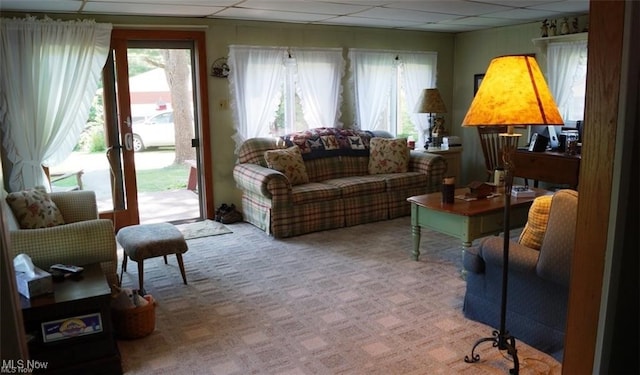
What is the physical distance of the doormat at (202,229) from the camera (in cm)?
509

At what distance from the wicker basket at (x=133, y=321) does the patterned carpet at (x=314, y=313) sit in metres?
0.05

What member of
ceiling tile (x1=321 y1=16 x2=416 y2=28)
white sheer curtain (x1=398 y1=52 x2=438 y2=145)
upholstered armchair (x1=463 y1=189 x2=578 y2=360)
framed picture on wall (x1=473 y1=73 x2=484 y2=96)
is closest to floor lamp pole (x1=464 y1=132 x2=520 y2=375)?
upholstered armchair (x1=463 y1=189 x2=578 y2=360)

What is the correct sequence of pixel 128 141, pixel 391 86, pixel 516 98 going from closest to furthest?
pixel 516 98 → pixel 128 141 → pixel 391 86

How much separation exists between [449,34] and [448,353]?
216 inches

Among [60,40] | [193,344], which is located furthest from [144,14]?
[193,344]

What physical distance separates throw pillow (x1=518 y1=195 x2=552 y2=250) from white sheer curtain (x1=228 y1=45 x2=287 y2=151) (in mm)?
3610

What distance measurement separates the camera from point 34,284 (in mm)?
2490

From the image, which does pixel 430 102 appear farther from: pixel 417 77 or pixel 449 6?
pixel 449 6

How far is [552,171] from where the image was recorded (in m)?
5.30

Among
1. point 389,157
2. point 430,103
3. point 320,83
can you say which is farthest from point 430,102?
point 320,83

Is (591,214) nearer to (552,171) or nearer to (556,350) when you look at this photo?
(556,350)

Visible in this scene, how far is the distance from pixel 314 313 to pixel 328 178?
2578 millimetres

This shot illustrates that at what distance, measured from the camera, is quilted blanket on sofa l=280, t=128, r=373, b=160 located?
18.4ft

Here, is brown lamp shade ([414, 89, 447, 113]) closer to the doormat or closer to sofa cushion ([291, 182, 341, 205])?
sofa cushion ([291, 182, 341, 205])
